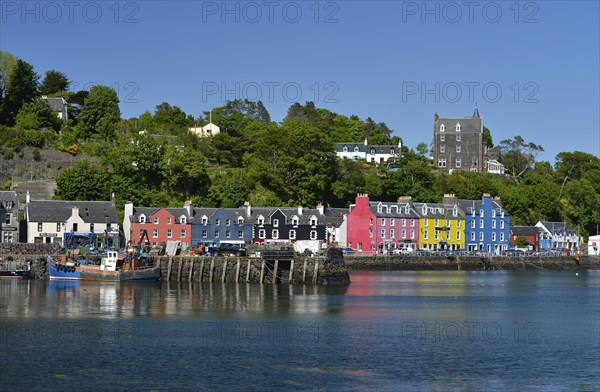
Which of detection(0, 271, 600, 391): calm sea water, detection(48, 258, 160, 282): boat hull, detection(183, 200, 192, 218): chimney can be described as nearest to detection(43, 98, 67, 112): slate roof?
detection(183, 200, 192, 218): chimney

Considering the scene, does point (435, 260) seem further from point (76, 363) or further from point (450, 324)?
point (76, 363)

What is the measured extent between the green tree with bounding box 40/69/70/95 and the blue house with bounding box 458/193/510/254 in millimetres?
60993

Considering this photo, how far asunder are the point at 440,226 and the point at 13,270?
53.6 meters

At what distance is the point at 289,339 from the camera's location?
150 feet

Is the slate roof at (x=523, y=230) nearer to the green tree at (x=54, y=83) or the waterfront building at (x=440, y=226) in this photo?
the waterfront building at (x=440, y=226)

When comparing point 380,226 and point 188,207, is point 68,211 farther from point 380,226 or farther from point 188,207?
point 380,226

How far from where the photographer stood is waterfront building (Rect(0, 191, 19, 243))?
9012cm

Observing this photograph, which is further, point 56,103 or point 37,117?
point 56,103

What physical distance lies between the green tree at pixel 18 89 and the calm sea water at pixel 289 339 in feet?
159

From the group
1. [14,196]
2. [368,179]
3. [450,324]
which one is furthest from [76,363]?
[368,179]

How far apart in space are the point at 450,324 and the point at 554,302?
18.4 meters

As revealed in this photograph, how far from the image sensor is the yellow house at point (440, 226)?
11188cm

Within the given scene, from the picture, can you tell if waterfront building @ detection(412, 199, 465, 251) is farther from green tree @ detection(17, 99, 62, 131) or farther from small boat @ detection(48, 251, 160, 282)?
green tree @ detection(17, 99, 62, 131)

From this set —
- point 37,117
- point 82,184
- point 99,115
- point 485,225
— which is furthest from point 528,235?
point 37,117
